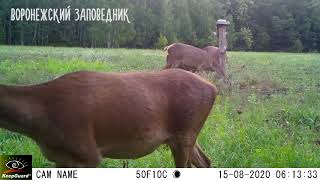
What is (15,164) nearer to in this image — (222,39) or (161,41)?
(161,41)

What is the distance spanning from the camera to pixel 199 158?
346cm

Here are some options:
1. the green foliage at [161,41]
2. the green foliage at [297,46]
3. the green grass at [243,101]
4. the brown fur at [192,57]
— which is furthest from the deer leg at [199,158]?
the green foliage at [297,46]

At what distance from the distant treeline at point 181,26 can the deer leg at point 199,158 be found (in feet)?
2.46

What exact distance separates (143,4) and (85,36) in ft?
1.50

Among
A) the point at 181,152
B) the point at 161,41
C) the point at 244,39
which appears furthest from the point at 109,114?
the point at 244,39

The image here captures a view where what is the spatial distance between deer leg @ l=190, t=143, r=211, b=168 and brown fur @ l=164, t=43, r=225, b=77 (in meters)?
0.58

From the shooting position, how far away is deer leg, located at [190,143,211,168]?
11.3 ft

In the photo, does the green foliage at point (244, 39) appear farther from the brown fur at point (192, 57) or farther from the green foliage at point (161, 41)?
the green foliage at point (161, 41)

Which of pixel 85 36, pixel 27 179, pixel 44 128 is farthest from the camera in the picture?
pixel 85 36

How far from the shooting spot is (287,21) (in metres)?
3.82

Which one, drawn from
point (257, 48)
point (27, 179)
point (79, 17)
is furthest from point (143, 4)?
point (27, 179)

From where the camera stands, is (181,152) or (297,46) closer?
(181,152)

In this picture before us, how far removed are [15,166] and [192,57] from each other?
4.58ft

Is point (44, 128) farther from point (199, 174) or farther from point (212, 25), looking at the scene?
point (212, 25)
